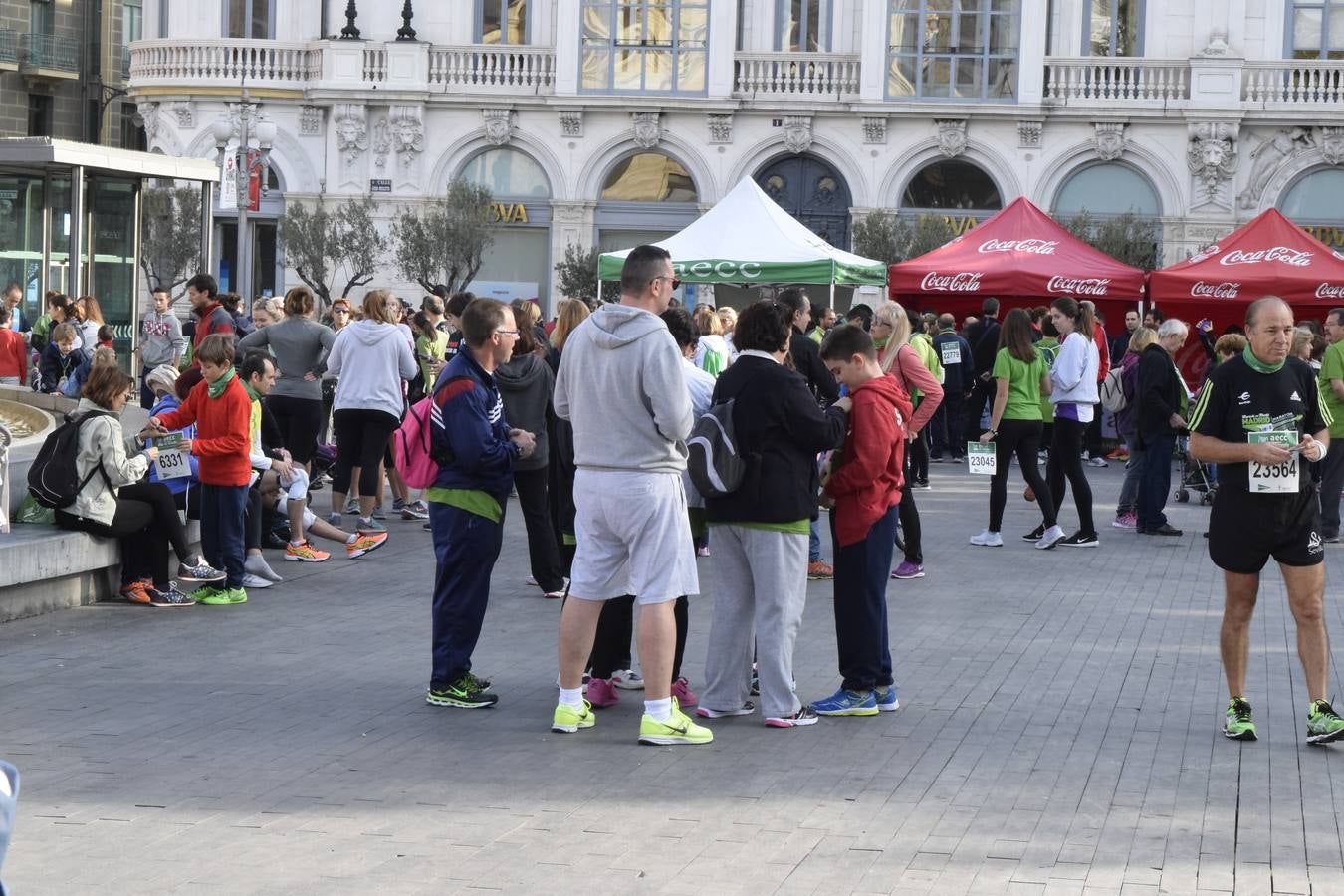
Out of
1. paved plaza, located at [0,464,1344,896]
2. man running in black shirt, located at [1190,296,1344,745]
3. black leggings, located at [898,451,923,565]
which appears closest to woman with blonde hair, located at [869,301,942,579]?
Result: black leggings, located at [898,451,923,565]

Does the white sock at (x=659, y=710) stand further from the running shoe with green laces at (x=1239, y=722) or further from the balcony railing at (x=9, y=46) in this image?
the balcony railing at (x=9, y=46)

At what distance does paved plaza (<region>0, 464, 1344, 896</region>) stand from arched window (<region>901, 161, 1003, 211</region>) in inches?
1237

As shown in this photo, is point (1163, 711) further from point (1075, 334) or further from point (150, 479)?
point (1075, 334)

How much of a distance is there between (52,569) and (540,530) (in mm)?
2744

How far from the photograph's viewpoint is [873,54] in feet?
134

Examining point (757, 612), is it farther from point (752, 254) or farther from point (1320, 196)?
point (1320, 196)

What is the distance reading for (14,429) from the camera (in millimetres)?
14102

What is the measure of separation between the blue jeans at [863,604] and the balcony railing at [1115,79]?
3423 cm

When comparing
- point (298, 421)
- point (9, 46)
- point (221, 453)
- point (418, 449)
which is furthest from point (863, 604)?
point (9, 46)

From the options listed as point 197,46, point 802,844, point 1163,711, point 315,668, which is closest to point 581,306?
point 315,668

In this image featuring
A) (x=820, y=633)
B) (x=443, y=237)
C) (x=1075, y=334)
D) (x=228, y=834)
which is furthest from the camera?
(x=443, y=237)

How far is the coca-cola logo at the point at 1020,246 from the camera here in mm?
24594

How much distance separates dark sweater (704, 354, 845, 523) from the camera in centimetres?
766

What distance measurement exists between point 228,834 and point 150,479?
17.9ft
